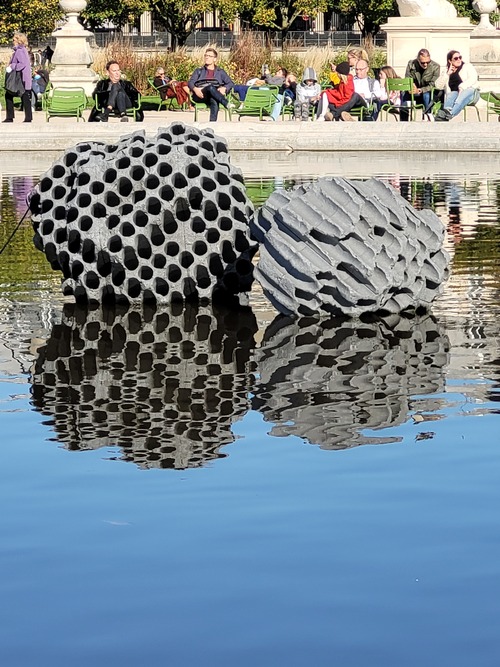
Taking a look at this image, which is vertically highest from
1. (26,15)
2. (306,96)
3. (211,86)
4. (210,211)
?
(26,15)

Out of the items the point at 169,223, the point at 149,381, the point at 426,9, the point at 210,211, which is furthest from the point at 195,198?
the point at 426,9

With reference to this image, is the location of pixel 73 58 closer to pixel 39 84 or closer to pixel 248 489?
pixel 39 84

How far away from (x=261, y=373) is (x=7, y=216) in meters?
9.02

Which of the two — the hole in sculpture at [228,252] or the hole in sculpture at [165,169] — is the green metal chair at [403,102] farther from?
the hole in sculpture at [165,169]

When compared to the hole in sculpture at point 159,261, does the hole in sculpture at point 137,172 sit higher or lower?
higher

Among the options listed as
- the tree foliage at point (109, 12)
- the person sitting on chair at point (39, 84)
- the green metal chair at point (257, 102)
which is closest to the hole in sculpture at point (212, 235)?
the green metal chair at point (257, 102)

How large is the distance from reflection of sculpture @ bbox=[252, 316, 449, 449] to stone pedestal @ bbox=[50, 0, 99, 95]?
3096 centimetres

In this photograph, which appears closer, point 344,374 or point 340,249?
point 344,374

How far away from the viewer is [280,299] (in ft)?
34.7

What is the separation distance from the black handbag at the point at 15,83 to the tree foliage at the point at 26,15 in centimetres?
3709

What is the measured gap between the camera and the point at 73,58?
4088 cm

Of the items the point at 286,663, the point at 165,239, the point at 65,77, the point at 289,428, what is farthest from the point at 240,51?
the point at 286,663

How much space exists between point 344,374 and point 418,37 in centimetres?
3036

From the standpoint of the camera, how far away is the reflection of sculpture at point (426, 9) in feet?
126
